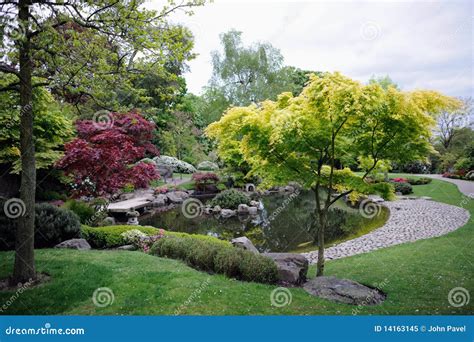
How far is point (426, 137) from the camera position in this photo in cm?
531

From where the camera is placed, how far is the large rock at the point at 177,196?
57.5ft

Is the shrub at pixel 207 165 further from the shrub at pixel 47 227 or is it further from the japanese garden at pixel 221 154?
the shrub at pixel 47 227

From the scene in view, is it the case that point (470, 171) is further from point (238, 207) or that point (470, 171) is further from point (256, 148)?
point (256, 148)

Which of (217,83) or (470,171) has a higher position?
(217,83)

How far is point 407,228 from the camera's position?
443 inches

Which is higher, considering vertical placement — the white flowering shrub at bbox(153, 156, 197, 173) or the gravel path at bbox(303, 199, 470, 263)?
the white flowering shrub at bbox(153, 156, 197, 173)

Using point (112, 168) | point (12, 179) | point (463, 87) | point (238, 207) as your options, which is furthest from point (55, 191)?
point (463, 87)

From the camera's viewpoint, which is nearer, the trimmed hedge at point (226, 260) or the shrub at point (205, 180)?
the trimmed hedge at point (226, 260)

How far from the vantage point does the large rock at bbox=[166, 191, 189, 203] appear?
57.5 ft

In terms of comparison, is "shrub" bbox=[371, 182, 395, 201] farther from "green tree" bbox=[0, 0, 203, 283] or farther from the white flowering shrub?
the white flowering shrub

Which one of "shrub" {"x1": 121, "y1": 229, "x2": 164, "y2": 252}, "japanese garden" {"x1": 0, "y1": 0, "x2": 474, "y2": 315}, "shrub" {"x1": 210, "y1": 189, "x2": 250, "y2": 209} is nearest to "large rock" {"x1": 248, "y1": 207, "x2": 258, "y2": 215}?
"shrub" {"x1": 210, "y1": 189, "x2": 250, "y2": 209}

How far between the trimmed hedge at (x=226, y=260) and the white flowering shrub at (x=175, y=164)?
49.3 feet

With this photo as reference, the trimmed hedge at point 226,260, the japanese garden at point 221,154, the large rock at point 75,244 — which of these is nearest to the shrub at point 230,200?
the japanese garden at point 221,154

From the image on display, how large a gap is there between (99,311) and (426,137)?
5650 millimetres
